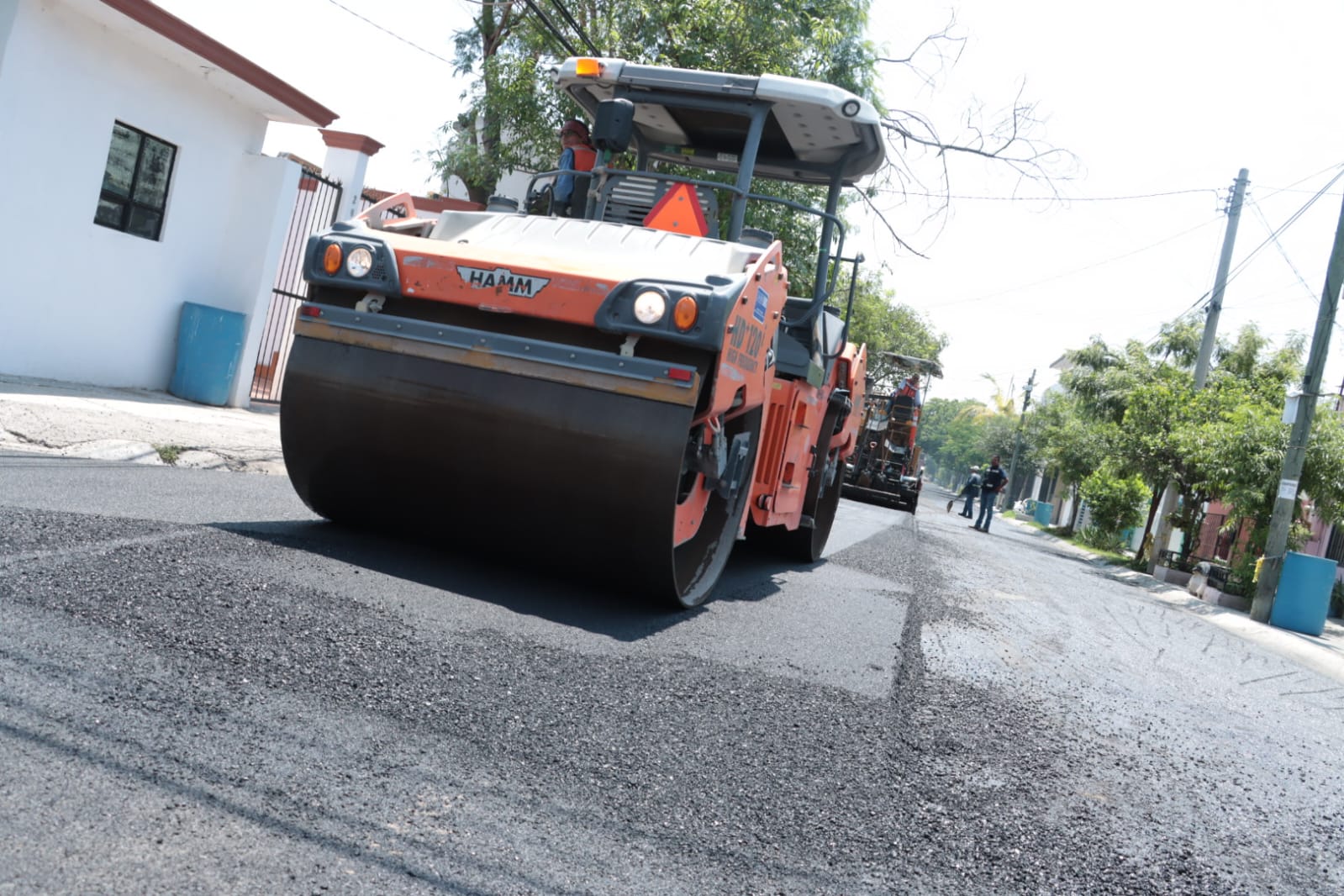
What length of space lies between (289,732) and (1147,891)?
84.7 inches

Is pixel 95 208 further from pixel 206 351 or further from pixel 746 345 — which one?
pixel 746 345

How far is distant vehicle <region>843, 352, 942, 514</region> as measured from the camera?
23.0 metres

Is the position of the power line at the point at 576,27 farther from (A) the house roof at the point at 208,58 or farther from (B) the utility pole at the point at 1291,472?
(B) the utility pole at the point at 1291,472

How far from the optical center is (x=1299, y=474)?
1405cm

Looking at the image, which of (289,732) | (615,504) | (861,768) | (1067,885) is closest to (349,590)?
(615,504)

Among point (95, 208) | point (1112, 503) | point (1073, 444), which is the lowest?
point (1112, 503)

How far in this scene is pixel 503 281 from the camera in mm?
4090

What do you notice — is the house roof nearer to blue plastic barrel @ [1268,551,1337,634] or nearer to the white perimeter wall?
the white perimeter wall

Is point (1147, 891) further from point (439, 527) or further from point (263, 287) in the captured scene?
point (263, 287)

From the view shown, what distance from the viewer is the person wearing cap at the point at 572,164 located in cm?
570

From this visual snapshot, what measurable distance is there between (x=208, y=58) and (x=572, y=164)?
222 inches

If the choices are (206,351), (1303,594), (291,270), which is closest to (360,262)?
(206,351)

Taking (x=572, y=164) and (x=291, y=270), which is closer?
(x=572, y=164)

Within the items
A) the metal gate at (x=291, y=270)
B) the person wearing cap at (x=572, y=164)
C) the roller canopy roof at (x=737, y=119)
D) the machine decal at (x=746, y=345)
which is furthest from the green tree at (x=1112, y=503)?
the machine decal at (x=746, y=345)
